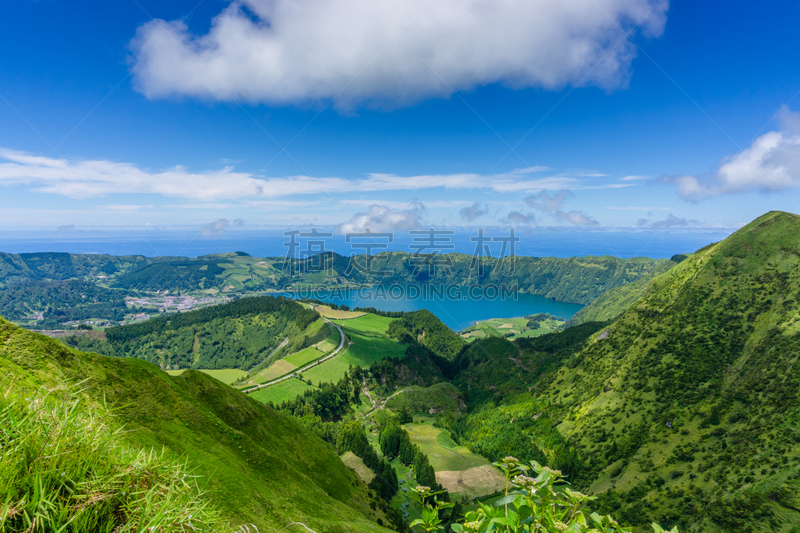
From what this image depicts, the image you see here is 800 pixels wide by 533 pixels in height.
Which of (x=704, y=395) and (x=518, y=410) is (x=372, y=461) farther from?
(x=704, y=395)

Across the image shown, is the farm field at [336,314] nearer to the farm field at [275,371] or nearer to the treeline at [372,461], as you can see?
the farm field at [275,371]

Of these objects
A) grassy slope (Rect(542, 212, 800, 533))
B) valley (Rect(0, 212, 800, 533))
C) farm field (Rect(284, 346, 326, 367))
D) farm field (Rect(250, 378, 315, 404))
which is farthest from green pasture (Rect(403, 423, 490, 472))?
farm field (Rect(284, 346, 326, 367))

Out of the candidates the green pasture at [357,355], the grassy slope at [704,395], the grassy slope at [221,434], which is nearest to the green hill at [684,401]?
the grassy slope at [704,395]

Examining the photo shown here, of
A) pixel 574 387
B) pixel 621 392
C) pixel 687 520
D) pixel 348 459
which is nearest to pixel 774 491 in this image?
pixel 687 520

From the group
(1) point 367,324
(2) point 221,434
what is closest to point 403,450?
(2) point 221,434

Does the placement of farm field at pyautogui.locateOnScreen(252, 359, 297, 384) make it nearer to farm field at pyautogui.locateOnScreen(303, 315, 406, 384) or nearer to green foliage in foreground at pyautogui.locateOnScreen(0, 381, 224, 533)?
farm field at pyautogui.locateOnScreen(303, 315, 406, 384)

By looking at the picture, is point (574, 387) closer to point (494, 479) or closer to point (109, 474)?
point (494, 479)
